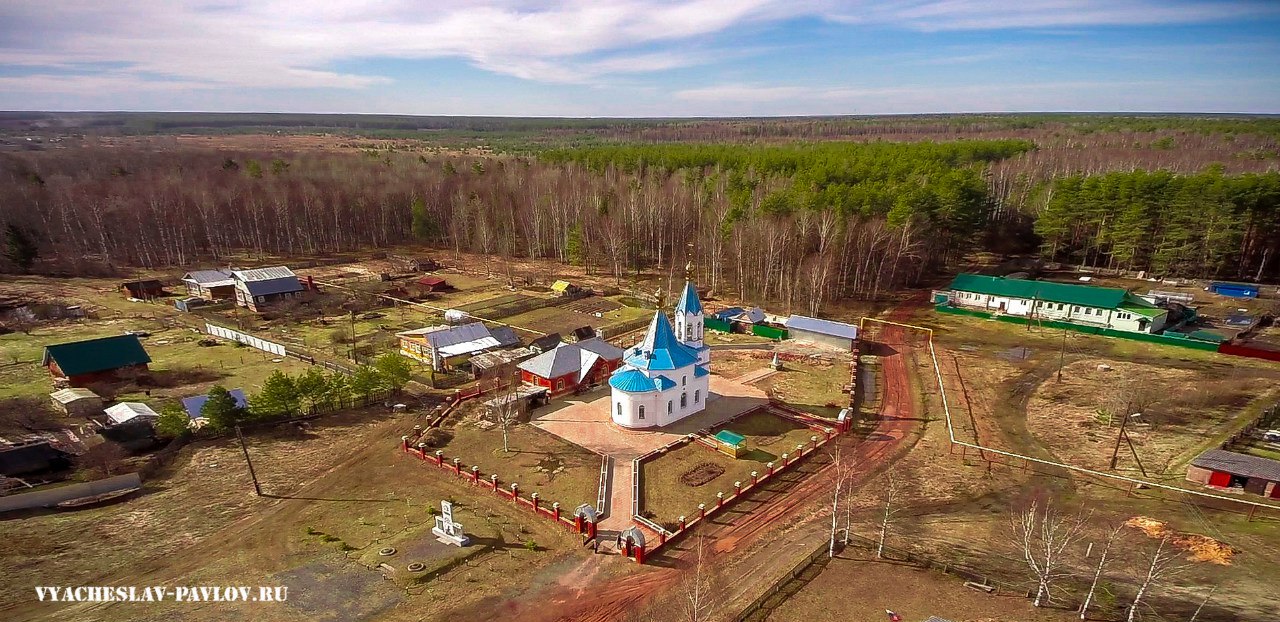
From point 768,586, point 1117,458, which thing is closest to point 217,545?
point 768,586

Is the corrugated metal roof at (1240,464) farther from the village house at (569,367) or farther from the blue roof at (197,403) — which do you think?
the blue roof at (197,403)

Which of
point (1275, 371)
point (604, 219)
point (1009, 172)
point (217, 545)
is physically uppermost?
point (1009, 172)

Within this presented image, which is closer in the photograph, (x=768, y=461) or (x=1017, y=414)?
(x=768, y=461)

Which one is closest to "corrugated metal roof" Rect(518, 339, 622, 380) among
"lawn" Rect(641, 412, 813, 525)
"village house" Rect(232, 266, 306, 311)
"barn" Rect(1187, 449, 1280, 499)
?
"lawn" Rect(641, 412, 813, 525)

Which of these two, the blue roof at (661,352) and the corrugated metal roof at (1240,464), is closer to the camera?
the corrugated metal roof at (1240,464)

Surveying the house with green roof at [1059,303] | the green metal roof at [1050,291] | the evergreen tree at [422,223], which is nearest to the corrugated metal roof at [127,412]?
the evergreen tree at [422,223]

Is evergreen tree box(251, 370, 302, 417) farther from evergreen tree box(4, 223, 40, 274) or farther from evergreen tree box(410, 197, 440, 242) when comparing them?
evergreen tree box(410, 197, 440, 242)

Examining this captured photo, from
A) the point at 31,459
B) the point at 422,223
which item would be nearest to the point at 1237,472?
the point at 31,459

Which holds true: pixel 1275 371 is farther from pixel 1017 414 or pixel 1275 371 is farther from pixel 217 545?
pixel 217 545
